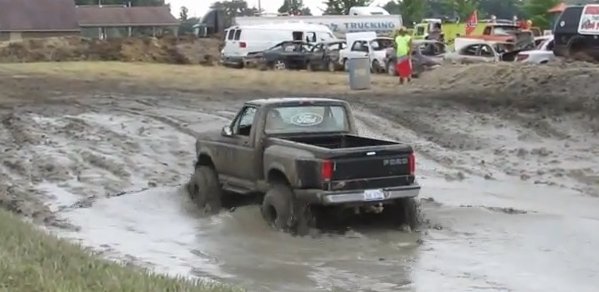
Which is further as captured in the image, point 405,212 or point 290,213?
point 405,212

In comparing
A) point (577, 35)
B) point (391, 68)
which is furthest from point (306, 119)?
point (391, 68)

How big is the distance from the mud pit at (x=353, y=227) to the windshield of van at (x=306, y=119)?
1276 mm

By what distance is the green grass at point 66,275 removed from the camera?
700cm

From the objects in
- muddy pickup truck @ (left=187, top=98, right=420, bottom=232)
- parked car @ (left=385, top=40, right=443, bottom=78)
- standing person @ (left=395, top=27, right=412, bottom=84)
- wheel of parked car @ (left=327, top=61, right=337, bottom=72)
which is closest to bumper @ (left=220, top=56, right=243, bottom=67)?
wheel of parked car @ (left=327, top=61, right=337, bottom=72)

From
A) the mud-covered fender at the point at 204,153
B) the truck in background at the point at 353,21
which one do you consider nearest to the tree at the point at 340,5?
the truck in background at the point at 353,21

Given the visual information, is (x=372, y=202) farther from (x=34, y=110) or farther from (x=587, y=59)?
(x=587, y=59)

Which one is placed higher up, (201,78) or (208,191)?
(208,191)

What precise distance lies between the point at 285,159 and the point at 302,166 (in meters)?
0.40

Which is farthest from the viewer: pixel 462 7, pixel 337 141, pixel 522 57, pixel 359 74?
pixel 462 7

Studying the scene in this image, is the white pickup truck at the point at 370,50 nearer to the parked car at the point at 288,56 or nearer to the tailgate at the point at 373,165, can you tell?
the parked car at the point at 288,56

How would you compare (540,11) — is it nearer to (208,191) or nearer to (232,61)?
(232,61)

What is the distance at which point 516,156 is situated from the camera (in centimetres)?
2167

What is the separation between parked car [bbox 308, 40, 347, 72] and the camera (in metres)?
42.8

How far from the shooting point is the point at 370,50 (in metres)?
40.7
